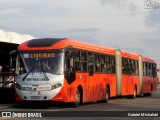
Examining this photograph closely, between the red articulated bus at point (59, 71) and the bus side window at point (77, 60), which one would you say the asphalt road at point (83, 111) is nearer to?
the red articulated bus at point (59, 71)

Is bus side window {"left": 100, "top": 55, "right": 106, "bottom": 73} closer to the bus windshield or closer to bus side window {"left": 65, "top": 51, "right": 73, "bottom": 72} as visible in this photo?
bus side window {"left": 65, "top": 51, "right": 73, "bottom": 72}

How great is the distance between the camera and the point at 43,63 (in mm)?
19266

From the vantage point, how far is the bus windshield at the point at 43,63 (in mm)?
19125

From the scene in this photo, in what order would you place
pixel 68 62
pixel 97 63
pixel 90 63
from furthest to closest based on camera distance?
pixel 97 63
pixel 90 63
pixel 68 62

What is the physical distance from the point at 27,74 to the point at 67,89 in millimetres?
1744

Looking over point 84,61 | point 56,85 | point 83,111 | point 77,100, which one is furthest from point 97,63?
point 83,111

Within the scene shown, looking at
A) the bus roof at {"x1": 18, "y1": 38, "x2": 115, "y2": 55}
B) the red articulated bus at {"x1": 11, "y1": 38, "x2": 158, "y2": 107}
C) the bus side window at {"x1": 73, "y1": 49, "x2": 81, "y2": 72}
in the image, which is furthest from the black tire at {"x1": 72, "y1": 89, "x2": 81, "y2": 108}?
the bus roof at {"x1": 18, "y1": 38, "x2": 115, "y2": 55}

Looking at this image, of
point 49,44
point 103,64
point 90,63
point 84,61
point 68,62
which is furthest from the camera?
point 103,64

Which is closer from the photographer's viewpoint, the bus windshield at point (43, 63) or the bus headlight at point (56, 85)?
the bus headlight at point (56, 85)

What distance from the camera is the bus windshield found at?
1912cm

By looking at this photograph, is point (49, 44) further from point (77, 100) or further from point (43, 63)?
point (77, 100)

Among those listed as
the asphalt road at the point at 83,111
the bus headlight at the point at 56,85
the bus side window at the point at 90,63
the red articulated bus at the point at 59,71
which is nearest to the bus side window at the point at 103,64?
the red articulated bus at the point at 59,71

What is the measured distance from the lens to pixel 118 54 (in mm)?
27609

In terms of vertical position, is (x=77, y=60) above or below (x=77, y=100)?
above
